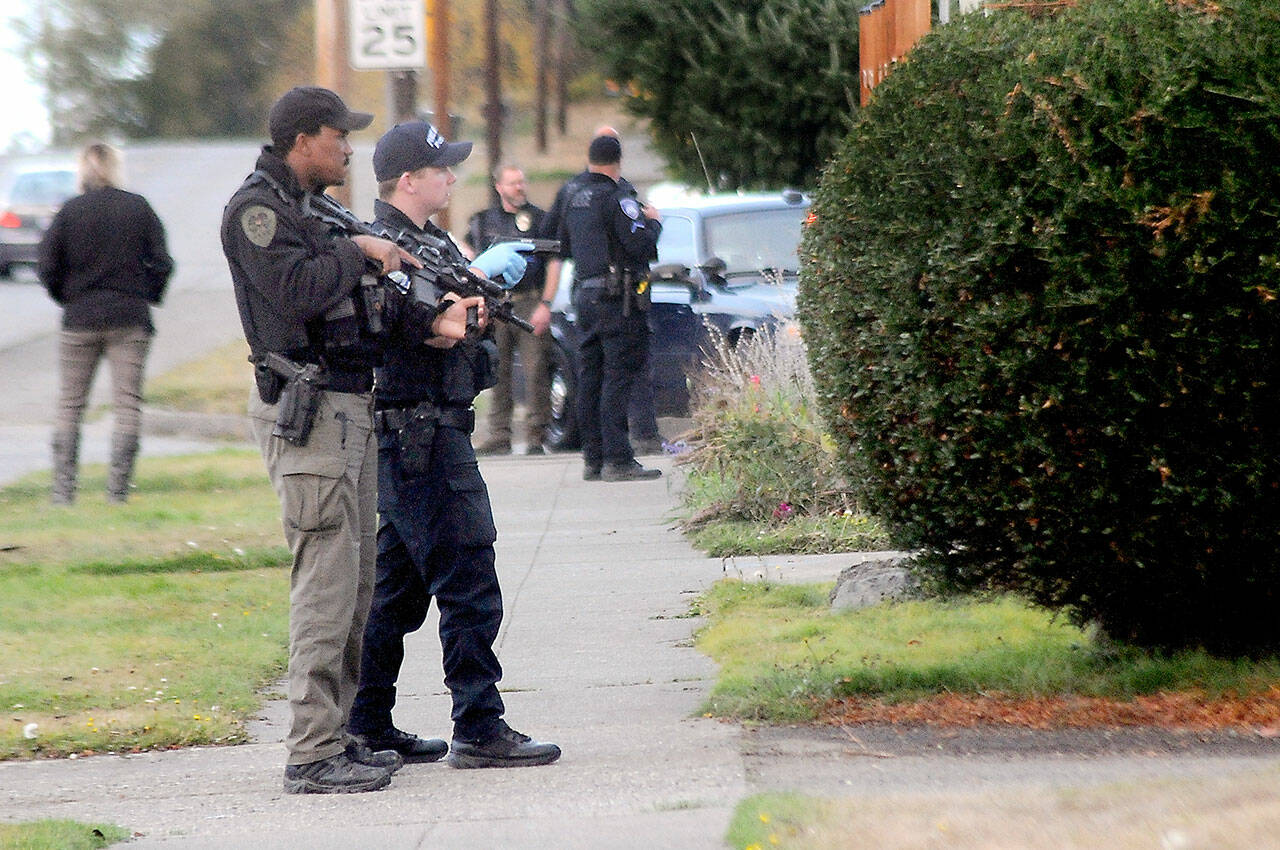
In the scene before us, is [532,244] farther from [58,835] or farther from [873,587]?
[58,835]

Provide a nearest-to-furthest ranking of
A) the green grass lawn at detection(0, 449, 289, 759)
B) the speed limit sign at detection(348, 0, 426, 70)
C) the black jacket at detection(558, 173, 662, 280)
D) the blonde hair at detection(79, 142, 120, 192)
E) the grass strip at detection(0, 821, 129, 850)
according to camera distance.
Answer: the grass strip at detection(0, 821, 129, 850) < the green grass lawn at detection(0, 449, 289, 759) < the blonde hair at detection(79, 142, 120, 192) < the black jacket at detection(558, 173, 662, 280) < the speed limit sign at detection(348, 0, 426, 70)

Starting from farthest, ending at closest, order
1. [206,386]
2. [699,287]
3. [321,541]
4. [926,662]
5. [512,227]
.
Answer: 1. [206,386]
2. [699,287]
3. [512,227]
4. [926,662]
5. [321,541]

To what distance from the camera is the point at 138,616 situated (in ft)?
25.4

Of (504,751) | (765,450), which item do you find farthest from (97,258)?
(504,751)

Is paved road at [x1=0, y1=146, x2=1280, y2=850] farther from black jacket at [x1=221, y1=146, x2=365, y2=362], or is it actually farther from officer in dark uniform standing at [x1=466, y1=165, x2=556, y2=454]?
officer in dark uniform standing at [x1=466, y1=165, x2=556, y2=454]

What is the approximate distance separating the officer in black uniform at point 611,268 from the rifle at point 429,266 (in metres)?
5.37

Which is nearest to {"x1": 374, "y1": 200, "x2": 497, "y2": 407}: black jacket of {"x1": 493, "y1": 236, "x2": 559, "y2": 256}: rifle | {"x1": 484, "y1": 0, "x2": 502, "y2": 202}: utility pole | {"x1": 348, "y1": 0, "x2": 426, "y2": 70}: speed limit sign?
{"x1": 493, "y1": 236, "x2": 559, "y2": 256}: rifle

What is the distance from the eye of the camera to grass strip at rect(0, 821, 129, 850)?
4.53 meters

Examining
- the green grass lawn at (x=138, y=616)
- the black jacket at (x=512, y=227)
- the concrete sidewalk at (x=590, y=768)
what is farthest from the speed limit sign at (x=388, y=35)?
the concrete sidewalk at (x=590, y=768)

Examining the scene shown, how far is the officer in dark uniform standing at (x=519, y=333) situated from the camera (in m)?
12.1

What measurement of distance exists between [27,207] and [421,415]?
1070 inches

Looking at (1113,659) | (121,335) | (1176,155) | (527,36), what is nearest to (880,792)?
(1113,659)

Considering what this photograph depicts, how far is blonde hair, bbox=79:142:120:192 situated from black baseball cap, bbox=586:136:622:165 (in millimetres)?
2933

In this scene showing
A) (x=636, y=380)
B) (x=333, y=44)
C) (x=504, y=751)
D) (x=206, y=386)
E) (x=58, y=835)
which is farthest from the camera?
(x=206, y=386)
